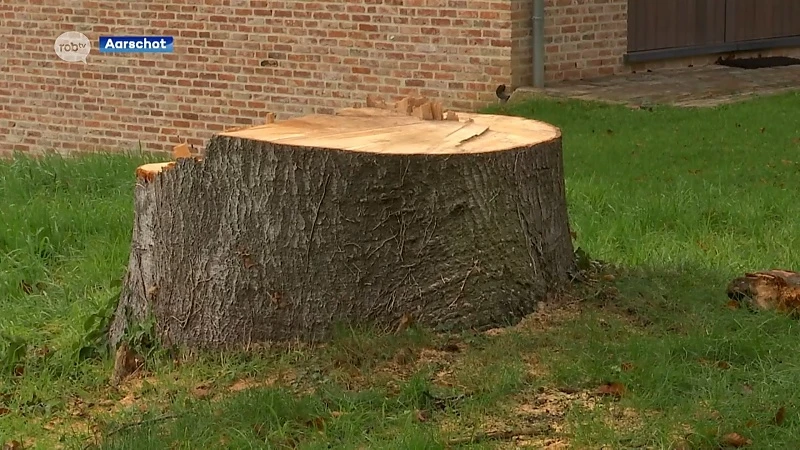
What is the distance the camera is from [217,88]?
1352 cm

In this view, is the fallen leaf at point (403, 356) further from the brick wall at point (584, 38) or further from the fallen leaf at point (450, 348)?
the brick wall at point (584, 38)

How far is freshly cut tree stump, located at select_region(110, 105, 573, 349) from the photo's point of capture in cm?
457

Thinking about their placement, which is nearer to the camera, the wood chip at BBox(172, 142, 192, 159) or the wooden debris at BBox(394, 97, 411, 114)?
the wood chip at BBox(172, 142, 192, 159)

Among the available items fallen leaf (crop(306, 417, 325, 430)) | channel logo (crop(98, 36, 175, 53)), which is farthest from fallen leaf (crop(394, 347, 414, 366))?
channel logo (crop(98, 36, 175, 53))

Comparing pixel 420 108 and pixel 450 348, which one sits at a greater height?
pixel 420 108

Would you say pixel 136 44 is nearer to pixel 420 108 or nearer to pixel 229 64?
pixel 229 64

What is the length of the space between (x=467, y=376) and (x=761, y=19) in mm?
10934

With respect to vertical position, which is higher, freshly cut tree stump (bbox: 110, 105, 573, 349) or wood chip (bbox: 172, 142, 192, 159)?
wood chip (bbox: 172, 142, 192, 159)

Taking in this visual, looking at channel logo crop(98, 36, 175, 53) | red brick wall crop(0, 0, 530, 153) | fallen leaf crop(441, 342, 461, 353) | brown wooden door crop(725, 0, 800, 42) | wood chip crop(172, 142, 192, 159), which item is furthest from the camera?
brown wooden door crop(725, 0, 800, 42)

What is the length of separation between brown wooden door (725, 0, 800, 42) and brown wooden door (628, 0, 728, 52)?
0.14 meters

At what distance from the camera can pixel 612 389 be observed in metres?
4.33

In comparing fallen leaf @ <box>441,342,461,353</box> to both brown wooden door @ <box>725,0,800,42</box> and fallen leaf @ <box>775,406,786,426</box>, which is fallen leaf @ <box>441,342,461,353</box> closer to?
fallen leaf @ <box>775,406,786,426</box>

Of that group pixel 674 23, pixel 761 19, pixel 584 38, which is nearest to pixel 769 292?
pixel 584 38

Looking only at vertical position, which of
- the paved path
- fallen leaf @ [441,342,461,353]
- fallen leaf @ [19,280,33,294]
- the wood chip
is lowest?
fallen leaf @ [19,280,33,294]
